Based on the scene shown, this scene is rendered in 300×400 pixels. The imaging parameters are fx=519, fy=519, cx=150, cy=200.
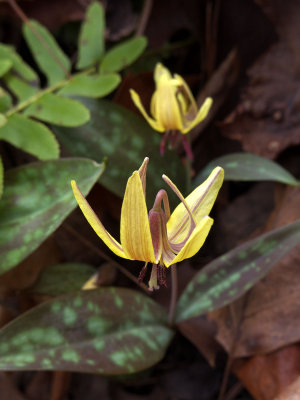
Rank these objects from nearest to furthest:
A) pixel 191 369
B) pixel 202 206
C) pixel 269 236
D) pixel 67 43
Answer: pixel 202 206
pixel 269 236
pixel 191 369
pixel 67 43

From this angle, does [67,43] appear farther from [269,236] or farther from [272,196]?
[269,236]

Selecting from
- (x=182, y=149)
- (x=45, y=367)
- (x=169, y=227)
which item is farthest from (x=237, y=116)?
(x=45, y=367)

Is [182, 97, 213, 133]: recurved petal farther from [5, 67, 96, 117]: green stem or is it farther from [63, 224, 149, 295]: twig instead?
[63, 224, 149, 295]: twig

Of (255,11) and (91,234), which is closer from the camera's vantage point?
(91,234)

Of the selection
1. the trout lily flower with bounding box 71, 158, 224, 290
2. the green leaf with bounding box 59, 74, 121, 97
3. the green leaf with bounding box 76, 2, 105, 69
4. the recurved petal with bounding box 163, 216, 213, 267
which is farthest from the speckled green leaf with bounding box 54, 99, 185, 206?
the recurved petal with bounding box 163, 216, 213, 267

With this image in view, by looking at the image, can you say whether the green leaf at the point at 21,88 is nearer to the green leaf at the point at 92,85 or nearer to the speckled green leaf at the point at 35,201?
the green leaf at the point at 92,85
